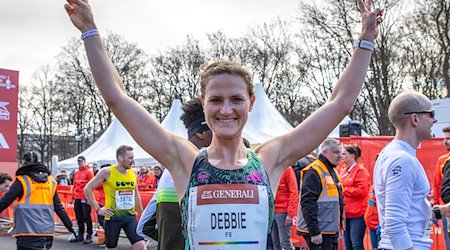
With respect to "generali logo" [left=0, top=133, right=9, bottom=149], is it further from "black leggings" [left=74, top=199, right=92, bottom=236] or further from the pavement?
"black leggings" [left=74, top=199, right=92, bottom=236]

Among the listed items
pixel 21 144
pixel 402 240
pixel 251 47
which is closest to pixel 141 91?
pixel 251 47

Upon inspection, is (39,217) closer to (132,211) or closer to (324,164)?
(132,211)

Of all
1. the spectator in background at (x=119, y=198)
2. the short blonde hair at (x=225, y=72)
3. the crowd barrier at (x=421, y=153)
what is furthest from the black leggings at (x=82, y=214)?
the short blonde hair at (x=225, y=72)

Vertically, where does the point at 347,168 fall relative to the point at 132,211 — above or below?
above

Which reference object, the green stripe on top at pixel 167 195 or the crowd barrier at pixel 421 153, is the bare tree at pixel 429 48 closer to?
the crowd barrier at pixel 421 153

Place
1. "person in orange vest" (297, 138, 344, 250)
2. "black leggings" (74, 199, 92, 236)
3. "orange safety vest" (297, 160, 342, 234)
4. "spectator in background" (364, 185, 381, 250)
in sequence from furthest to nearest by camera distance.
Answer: "black leggings" (74, 199, 92, 236), "spectator in background" (364, 185, 381, 250), "orange safety vest" (297, 160, 342, 234), "person in orange vest" (297, 138, 344, 250)

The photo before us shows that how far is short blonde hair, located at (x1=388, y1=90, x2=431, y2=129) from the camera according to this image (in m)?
3.80

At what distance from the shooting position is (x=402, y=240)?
11.4 feet

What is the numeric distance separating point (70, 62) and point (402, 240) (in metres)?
41.0

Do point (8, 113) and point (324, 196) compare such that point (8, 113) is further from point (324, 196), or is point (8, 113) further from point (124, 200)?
point (324, 196)

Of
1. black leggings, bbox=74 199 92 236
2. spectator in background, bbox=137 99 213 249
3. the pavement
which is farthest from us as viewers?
black leggings, bbox=74 199 92 236

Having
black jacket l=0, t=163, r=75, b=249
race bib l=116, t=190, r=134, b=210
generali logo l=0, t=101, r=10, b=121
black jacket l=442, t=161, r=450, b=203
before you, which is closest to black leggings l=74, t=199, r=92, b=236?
race bib l=116, t=190, r=134, b=210

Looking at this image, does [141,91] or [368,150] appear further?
[141,91]

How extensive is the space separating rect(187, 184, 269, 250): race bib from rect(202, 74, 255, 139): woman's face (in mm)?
225
